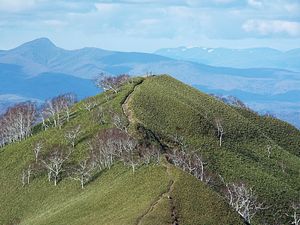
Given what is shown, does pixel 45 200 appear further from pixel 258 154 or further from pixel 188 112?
pixel 258 154

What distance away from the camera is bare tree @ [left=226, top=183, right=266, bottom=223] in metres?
98.1

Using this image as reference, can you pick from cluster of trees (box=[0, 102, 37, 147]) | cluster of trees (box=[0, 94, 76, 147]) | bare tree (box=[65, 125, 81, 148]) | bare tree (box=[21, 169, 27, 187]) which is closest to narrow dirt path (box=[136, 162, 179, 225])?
bare tree (box=[21, 169, 27, 187])

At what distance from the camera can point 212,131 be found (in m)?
134

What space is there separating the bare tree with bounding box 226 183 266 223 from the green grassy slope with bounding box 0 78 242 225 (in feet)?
51.7

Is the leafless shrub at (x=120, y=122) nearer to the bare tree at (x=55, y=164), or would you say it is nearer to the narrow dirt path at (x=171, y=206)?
the bare tree at (x=55, y=164)

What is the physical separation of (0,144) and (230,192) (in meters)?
82.8

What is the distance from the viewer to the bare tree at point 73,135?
125 m

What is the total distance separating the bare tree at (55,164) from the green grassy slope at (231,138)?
19.8m

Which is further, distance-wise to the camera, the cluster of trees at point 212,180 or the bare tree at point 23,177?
the bare tree at point 23,177

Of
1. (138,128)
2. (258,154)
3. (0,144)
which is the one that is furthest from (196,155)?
(0,144)

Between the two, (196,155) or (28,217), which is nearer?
(28,217)

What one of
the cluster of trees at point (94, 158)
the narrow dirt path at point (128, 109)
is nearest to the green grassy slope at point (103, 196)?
the cluster of trees at point (94, 158)

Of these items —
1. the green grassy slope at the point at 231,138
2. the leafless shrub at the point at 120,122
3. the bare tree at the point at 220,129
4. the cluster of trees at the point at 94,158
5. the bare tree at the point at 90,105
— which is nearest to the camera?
the cluster of trees at the point at 94,158

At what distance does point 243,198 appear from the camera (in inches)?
3885
